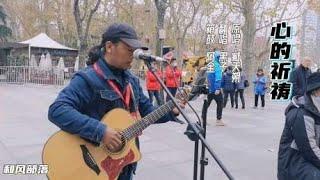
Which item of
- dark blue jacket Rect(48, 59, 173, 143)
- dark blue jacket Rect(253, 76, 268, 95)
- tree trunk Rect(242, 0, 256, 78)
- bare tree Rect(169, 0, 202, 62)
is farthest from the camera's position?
bare tree Rect(169, 0, 202, 62)

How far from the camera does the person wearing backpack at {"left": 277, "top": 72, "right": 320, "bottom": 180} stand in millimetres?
3992

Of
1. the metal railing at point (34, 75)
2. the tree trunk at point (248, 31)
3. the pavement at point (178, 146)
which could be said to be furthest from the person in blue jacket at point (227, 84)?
the tree trunk at point (248, 31)

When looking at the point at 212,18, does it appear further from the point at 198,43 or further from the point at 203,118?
the point at 203,118

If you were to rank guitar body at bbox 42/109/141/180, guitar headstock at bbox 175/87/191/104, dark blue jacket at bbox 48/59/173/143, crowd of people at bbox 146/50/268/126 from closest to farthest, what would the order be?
dark blue jacket at bbox 48/59/173/143
guitar body at bbox 42/109/141/180
guitar headstock at bbox 175/87/191/104
crowd of people at bbox 146/50/268/126

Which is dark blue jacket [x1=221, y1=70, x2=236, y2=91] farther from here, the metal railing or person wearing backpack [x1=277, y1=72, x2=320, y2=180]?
person wearing backpack [x1=277, y1=72, x2=320, y2=180]

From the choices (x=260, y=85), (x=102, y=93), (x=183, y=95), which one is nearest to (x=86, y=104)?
(x=102, y=93)

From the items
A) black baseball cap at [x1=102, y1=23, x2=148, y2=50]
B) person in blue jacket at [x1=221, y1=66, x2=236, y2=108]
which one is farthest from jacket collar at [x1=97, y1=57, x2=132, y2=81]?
person in blue jacket at [x1=221, y1=66, x2=236, y2=108]

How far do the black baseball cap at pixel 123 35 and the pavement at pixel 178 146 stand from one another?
1.75 meters

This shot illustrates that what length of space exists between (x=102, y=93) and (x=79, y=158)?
0.44 meters

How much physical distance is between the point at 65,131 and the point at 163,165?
4.04m

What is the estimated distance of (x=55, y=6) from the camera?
48.9 metres

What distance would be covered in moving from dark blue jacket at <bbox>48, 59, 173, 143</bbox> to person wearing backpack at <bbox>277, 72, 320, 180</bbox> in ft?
4.67

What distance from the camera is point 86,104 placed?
11.0 ft

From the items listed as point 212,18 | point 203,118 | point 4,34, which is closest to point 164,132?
point 203,118
